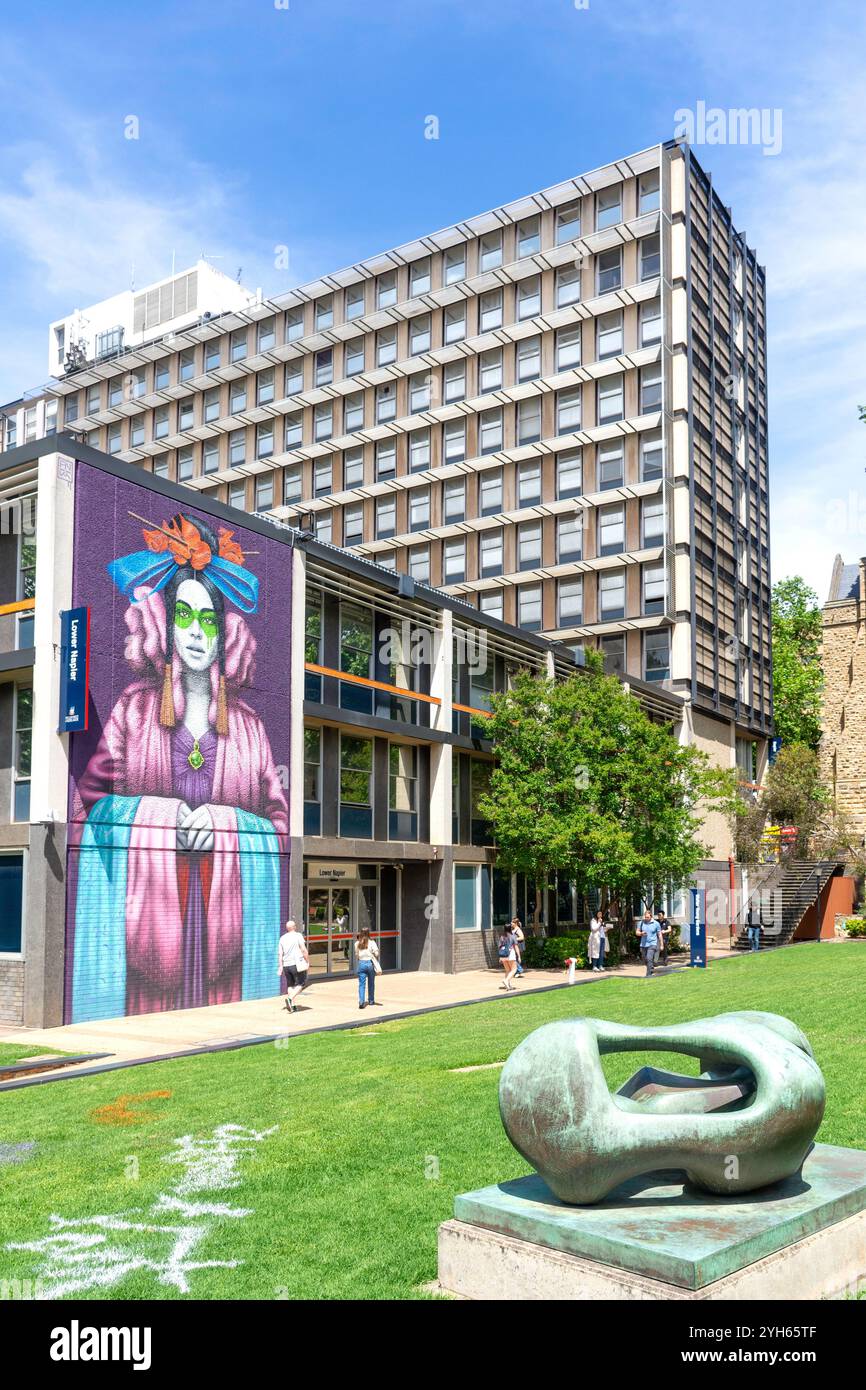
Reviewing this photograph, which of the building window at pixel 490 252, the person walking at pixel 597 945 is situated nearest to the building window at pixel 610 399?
Result: the building window at pixel 490 252

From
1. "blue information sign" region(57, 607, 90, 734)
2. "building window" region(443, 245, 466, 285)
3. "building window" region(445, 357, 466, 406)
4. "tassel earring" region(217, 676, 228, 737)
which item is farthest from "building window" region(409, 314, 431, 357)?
"blue information sign" region(57, 607, 90, 734)

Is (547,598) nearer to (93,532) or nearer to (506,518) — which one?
(506,518)

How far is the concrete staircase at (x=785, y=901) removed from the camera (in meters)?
45.9

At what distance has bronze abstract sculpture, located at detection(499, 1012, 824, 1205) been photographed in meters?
5.89

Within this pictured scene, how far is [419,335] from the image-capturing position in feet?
189

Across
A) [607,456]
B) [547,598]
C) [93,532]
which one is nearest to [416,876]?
[93,532]

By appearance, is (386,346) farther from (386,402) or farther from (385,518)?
(385,518)

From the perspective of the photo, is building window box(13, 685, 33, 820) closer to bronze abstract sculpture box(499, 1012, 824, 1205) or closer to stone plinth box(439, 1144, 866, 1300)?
stone plinth box(439, 1144, 866, 1300)

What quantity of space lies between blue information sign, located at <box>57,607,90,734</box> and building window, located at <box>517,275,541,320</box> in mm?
38379

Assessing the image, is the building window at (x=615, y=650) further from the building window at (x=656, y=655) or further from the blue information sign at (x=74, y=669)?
the blue information sign at (x=74, y=669)

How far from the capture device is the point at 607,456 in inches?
2087

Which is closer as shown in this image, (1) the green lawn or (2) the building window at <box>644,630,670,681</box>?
(1) the green lawn

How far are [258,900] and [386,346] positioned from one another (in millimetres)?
38852

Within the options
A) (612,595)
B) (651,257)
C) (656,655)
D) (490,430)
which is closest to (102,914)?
(656,655)
